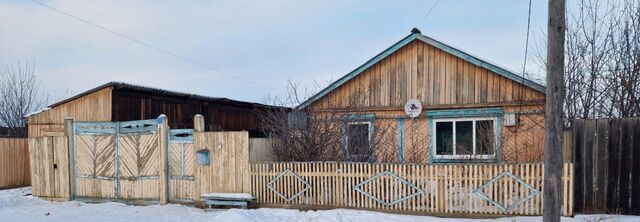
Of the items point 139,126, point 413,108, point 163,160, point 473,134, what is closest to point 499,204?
point 473,134

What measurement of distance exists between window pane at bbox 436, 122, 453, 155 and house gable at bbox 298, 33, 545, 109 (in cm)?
67

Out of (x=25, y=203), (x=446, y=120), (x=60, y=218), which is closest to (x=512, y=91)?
(x=446, y=120)

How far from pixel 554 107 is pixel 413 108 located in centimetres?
658

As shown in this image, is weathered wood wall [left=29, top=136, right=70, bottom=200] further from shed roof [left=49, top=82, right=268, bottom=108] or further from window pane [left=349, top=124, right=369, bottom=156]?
window pane [left=349, top=124, right=369, bottom=156]

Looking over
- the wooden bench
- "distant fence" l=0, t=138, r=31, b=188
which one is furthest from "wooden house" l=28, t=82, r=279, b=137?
the wooden bench

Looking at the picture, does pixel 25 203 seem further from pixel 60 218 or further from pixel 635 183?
pixel 635 183

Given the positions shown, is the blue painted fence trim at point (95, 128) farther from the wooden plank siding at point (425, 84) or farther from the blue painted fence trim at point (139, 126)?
the wooden plank siding at point (425, 84)

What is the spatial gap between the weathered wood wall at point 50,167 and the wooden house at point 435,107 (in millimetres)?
6615

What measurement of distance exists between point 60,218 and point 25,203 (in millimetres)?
2997

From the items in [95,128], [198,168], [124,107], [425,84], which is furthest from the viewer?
[124,107]

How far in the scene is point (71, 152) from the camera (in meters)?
10.8

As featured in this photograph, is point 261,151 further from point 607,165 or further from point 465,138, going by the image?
point 607,165

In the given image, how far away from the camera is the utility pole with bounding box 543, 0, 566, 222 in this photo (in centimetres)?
512

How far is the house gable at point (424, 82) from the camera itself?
35.9 feet
